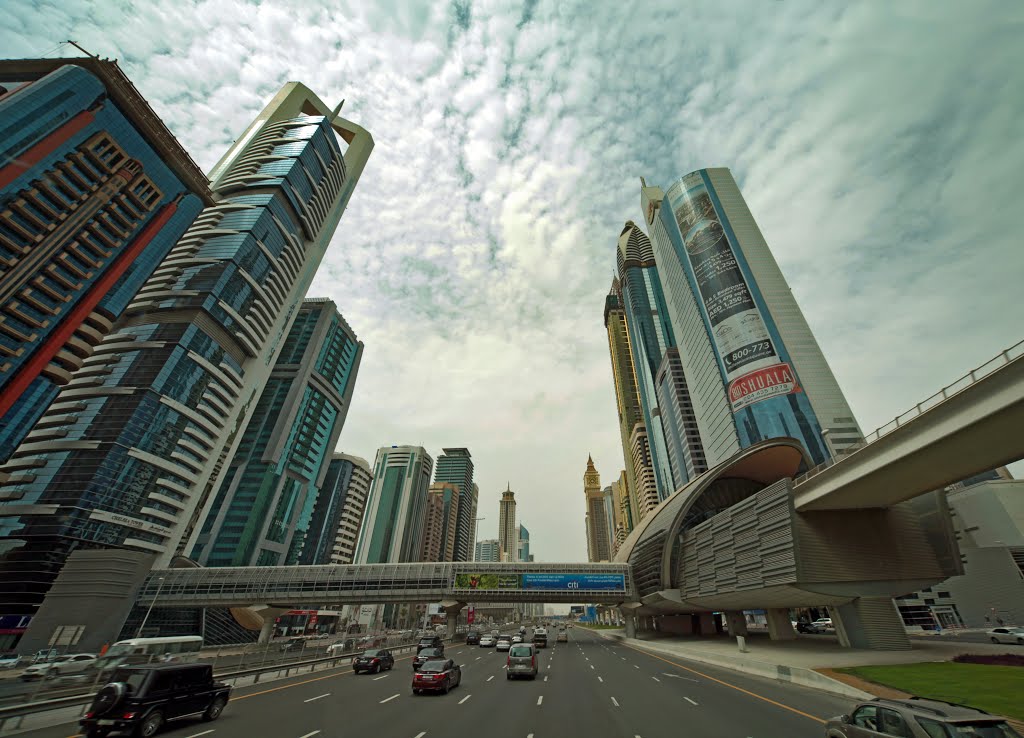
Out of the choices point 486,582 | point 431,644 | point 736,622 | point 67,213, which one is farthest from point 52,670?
point 67,213

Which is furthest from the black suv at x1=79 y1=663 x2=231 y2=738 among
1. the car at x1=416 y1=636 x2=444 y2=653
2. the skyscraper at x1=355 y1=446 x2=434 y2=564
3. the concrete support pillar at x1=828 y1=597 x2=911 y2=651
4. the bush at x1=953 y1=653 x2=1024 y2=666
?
the skyscraper at x1=355 y1=446 x2=434 y2=564

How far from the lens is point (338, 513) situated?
158 metres

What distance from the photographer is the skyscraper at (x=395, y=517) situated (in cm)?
18350

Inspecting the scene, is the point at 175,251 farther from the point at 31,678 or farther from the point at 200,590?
the point at 31,678

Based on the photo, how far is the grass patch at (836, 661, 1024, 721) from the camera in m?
13.8

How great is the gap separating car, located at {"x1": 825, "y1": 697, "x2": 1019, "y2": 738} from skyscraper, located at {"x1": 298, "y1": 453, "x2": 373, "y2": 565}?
157m

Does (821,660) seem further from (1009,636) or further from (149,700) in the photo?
(149,700)

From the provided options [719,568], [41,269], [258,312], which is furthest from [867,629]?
[258,312]

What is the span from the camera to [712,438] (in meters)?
118

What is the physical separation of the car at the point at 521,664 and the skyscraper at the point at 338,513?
13910cm

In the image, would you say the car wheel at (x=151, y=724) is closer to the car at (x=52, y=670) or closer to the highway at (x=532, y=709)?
the highway at (x=532, y=709)

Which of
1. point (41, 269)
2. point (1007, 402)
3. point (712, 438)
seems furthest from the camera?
point (712, 438)

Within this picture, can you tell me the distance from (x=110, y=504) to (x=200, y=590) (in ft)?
66.7

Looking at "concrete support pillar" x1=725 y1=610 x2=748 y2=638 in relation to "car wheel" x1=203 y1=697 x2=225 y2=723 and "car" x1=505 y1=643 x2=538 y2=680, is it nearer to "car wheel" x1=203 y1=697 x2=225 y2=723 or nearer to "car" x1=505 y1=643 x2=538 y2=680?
"car" x1=505 y1=643 x2=538 y2=680
